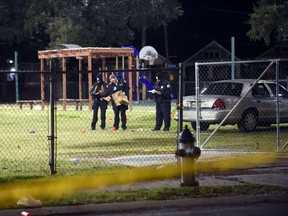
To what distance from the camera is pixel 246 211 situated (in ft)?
26.2

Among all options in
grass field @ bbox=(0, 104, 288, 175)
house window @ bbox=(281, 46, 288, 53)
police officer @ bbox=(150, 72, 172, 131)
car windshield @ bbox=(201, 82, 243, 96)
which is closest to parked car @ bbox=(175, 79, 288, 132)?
car windshield @ bbox=(201, 82, 243, 96)

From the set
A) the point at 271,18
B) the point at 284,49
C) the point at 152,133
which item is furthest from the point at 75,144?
the point at 284,49

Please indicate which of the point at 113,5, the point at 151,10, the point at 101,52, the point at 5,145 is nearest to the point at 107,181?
the point at 5,145

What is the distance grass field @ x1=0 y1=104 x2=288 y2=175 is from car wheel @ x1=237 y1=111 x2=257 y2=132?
0.21 metres

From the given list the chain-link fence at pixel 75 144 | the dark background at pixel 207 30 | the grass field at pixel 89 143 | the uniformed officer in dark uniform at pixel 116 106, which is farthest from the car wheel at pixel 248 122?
the dark background at pixel 207 30

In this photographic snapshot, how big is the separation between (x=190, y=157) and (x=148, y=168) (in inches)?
74.3

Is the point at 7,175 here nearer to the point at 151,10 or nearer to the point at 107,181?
the point at 107,181

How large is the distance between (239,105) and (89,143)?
174 inches

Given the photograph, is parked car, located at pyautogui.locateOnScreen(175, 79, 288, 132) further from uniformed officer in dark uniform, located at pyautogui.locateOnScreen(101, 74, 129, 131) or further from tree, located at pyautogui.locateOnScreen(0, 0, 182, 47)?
tree, located at pyautogui.locateOnScreen(0, 0, 182, 47)

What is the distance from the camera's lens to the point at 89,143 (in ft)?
51.5

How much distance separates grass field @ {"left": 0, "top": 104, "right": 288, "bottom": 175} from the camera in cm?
1179

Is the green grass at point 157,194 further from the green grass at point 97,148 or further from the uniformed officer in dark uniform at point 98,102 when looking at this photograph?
the uniformed officer in dark uniform at point 98,102

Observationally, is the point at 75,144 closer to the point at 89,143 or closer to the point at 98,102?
the point at 89,143

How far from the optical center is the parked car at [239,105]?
1708cm
